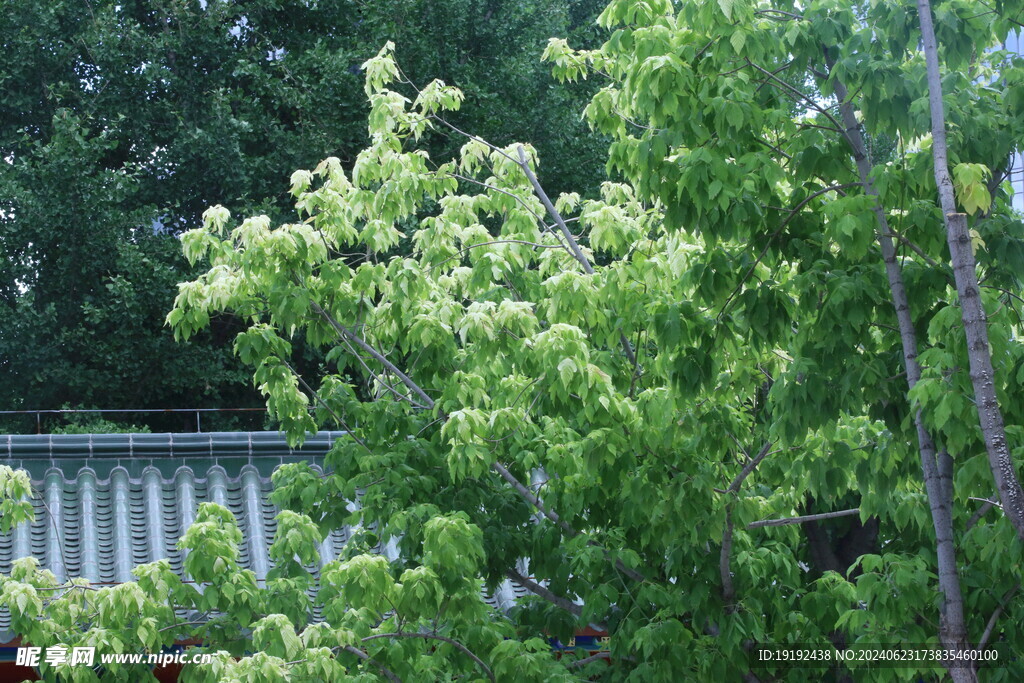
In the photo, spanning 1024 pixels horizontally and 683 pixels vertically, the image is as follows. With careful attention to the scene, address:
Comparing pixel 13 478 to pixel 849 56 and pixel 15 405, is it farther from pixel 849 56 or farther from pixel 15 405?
pixel 15 405

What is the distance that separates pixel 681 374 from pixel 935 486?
127 cm

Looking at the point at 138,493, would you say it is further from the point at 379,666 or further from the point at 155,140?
the point at 155,140

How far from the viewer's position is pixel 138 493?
10.4 metres

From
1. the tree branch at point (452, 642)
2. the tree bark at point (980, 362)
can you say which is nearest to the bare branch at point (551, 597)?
the tree branch at point (452, 642)

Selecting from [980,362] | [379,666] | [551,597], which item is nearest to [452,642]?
[379,666]

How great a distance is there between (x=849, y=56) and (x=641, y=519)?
2.59 metres

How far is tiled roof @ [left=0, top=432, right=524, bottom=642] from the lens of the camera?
9578 mm

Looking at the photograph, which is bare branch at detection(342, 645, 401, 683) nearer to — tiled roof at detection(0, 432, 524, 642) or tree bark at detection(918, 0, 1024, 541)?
tree bark at detection(918, 0, 1024, 541)

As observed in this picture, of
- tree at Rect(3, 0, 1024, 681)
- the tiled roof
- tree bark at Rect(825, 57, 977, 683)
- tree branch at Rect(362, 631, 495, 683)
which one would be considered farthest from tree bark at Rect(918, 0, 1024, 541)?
the tiled roof

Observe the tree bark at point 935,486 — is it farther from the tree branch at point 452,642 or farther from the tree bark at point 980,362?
the tree branch at point 452,642

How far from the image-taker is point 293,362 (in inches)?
705

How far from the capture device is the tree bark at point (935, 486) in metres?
4.69

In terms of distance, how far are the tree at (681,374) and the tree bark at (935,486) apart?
2 cm

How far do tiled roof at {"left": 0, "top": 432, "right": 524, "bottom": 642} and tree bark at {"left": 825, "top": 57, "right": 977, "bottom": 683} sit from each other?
5050mm
